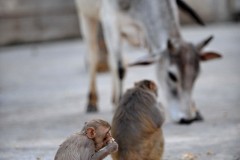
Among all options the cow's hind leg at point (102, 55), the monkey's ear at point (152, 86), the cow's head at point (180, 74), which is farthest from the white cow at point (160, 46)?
the cow's hind leg at point (102, 55)

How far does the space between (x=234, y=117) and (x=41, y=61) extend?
7960 mm

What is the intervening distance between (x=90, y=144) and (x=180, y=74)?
268 cm

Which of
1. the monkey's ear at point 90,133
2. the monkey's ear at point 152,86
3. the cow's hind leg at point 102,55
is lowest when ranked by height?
the cow's hind leg at point 102,55

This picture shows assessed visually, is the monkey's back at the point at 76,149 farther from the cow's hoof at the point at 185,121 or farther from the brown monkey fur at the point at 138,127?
the cow's hoof at the point at 185,121

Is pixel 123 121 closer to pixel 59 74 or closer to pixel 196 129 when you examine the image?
pixel 196 129

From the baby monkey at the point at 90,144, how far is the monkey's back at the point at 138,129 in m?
0.35

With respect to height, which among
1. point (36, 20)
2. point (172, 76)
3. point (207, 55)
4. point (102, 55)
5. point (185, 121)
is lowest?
point (185, 121)

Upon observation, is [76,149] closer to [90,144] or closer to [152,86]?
[90,144]

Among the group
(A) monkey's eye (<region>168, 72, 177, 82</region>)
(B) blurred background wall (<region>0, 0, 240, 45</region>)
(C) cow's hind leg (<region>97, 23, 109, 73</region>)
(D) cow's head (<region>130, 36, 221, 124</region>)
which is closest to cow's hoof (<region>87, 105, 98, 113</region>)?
(D) cow's head (<region>130, 36, 221, 124</region>)

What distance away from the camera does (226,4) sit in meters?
19.2

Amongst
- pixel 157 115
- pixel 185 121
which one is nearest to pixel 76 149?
pixel 157 115

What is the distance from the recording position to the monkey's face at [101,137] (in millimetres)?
4109

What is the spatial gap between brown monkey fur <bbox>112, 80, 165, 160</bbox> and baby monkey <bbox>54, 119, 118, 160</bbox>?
0.35 m

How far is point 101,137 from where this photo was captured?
13.5ft
